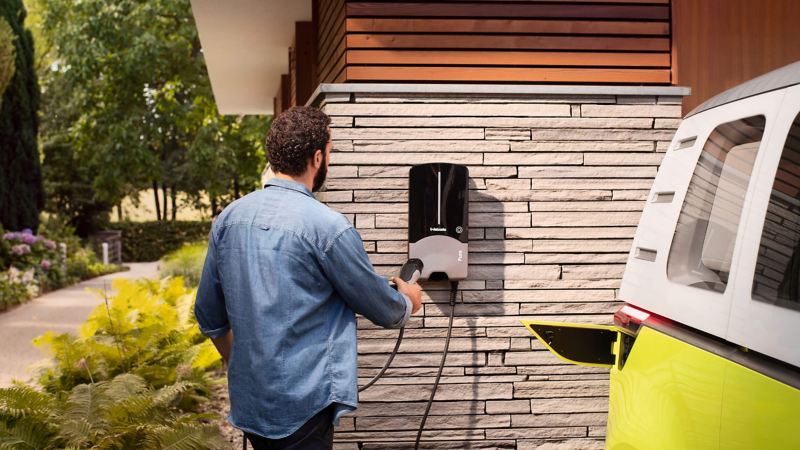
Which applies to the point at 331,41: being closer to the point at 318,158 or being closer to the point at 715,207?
the point at 318,158

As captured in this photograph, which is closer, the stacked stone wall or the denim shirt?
→ the denim shirt

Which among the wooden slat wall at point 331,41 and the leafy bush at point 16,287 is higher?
the wooden slat wall at point 331,41

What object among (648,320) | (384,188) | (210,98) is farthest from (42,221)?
(648,320)

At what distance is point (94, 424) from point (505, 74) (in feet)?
9.83

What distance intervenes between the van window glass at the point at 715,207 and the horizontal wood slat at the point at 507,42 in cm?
220

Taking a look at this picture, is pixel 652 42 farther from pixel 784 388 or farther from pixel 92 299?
pixel 92 299

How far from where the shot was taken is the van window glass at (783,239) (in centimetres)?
211

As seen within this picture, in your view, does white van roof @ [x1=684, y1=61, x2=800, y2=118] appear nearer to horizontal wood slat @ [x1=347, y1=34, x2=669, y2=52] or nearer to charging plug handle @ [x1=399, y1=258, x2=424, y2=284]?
charging plug handle @ [x1=399, y1=258, x2=424, y2=284]

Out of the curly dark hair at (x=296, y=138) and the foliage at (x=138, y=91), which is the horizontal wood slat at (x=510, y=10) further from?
the foliage at (x=138, y=91)

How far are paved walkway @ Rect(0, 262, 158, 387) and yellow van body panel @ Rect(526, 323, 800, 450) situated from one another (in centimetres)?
640

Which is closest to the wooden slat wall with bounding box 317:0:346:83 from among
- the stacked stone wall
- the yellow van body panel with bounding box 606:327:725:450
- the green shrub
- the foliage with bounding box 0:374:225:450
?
the stacked stone wall

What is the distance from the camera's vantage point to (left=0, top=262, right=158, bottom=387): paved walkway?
9.45 metres

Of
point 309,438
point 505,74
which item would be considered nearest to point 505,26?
point 505,74

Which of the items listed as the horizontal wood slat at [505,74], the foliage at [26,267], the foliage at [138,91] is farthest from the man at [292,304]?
the foliage at [138,91]
